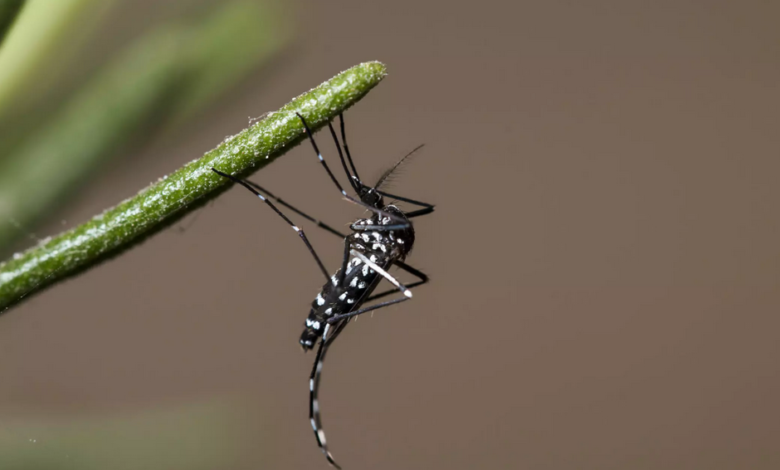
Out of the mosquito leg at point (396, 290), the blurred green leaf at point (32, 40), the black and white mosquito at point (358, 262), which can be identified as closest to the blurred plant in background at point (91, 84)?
the blurred green leaf at point (32, 40)

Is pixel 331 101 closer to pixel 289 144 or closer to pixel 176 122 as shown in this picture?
pixel 289 144

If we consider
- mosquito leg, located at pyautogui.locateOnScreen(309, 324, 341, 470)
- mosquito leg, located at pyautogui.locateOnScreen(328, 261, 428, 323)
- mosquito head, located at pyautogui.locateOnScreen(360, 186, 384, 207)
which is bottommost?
mosquito leg, located at pyautogui.locateOnScreen(309, 324, 341, 470)

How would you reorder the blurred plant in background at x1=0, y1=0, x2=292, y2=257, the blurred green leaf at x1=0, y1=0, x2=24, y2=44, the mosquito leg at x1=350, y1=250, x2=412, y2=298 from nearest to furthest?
1. the blurred green leaf at x1=0, y1=0, x2=24, y2=44
2. the blurred plant in background at x1=0, y1=0, x2=292, y2=257
3. the mosquito leg at x1=350, y1=250, x2=412, y2=298

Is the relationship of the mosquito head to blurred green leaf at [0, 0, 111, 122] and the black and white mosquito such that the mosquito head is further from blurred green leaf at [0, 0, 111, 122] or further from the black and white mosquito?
blurred green leaf at [0, 0, 111, 122]

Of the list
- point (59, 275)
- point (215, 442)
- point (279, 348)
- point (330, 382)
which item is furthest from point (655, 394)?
point (59, 275)

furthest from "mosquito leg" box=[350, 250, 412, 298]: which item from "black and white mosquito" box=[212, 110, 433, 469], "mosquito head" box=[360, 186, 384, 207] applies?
"mosquito head" box=[360, 186, 384, 207]

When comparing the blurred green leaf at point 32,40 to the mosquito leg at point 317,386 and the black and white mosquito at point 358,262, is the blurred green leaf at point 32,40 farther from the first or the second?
the mosquito leg at point 317,386

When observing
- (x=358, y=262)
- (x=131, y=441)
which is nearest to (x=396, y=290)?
(x=358, y=262)
